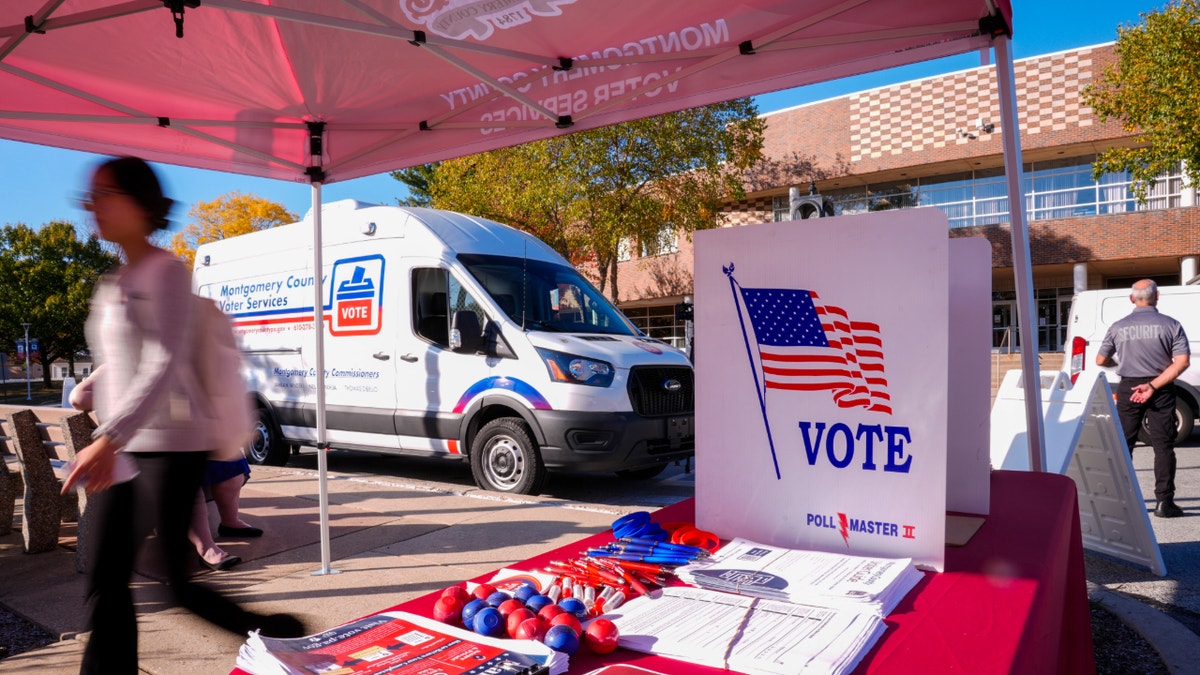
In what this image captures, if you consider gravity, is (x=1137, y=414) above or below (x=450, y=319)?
below

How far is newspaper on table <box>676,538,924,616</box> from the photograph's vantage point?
1381 millimetres

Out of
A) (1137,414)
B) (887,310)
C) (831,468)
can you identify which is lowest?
(1137,414)

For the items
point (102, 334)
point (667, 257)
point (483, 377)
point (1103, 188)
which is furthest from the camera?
point (667, 257)

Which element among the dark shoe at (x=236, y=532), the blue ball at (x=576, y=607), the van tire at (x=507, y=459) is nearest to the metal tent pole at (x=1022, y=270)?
the blue ball at (x=576, y=607)

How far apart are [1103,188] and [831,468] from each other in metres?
31.9

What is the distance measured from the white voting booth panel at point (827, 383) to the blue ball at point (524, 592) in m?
0.61

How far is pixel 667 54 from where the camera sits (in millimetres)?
3697

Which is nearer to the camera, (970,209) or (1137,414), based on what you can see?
(1137,414)

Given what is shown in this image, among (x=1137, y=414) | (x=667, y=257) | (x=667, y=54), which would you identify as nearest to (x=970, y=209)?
(x=667, y=257)

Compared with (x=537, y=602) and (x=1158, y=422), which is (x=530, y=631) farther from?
(x=1158, y=422)

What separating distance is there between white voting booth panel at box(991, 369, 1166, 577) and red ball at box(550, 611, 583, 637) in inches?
156

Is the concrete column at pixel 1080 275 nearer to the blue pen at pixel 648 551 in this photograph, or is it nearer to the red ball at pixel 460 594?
the blue pen at pixel 648 551

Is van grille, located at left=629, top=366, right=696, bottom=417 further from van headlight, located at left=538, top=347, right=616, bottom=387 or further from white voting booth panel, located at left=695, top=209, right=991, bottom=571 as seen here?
white voting booth panel, located at left=695, top=209, right=991, bottom=571

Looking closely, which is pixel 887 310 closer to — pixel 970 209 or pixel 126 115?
pixel 126 115
